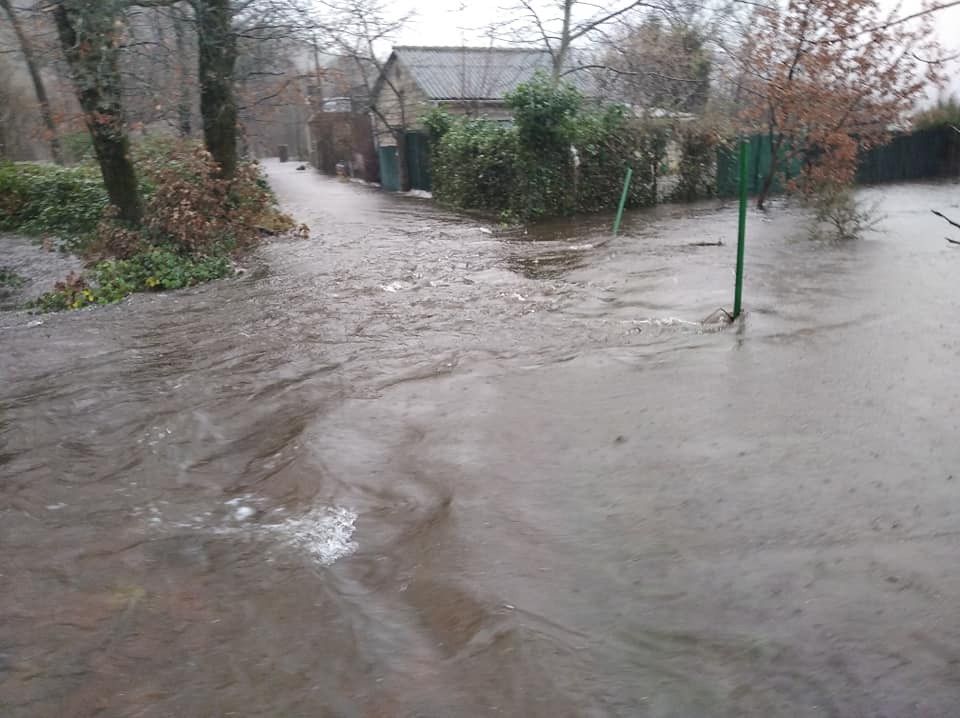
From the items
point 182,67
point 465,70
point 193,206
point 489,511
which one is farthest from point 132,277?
point 465,70

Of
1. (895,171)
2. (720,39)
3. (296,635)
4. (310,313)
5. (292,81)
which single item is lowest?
(296,635)

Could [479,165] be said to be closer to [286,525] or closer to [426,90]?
[426,90]

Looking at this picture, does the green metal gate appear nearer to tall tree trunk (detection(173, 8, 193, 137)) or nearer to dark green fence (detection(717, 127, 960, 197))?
dark green fence (detection(717, 127, 960, 197))

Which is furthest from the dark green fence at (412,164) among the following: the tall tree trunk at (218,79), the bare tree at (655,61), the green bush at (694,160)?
the tall tree trunk at (218,79)

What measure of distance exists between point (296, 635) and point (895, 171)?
27300 mm

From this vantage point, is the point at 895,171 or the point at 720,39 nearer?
the point at 720,39

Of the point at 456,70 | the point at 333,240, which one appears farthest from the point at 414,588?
the point at 456,70

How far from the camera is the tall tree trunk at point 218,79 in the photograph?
41.7 ft

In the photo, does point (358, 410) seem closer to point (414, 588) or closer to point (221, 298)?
point (414, 588)

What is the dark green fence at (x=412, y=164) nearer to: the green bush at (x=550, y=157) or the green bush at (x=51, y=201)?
the green bush at (x=550, y=157)

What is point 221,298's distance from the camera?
10.6 meters

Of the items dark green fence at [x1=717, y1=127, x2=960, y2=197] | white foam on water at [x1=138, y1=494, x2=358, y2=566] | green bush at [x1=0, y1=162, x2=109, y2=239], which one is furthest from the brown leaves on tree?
dark green fence at [x1=717, y1=127, x2=960, y2=197]

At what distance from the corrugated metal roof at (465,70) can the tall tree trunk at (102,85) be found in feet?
55.1

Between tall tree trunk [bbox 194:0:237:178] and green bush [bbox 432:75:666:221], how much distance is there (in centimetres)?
539
